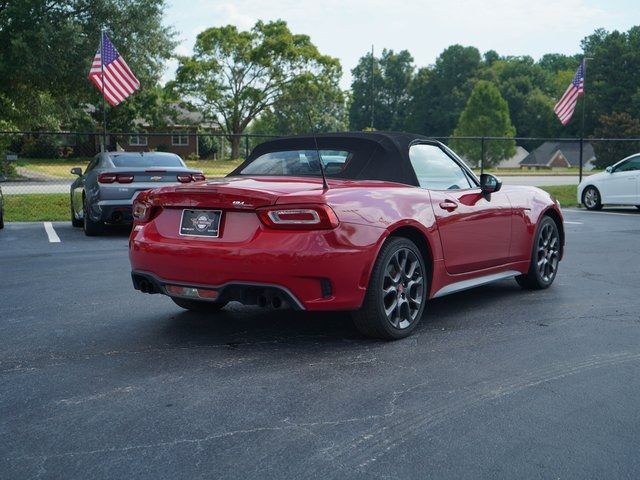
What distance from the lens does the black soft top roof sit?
6047 millimetres

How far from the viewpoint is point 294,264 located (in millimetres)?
4992

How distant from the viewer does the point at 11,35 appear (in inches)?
1158

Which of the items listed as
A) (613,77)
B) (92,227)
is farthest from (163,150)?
(92,227)

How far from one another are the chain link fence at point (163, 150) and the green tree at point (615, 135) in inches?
4.1

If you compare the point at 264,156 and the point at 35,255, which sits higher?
the point at 264,156

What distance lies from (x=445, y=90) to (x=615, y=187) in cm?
9601

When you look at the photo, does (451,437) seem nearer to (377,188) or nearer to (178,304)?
(377,188)

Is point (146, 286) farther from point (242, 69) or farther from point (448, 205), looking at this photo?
point (242, 69)

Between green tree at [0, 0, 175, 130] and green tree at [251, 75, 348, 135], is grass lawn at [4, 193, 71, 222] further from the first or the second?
green tree at [251, 75, 348, 135]

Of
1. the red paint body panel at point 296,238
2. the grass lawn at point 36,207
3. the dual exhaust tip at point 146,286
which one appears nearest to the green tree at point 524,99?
the grass lawn at point 36,207

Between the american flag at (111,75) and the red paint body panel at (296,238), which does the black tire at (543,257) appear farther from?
the american flag at (111,75)

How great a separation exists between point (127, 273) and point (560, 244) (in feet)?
15.2

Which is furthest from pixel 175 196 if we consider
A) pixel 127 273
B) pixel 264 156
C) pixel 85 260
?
pixel 85 260

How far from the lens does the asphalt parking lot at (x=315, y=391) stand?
3408 mm
